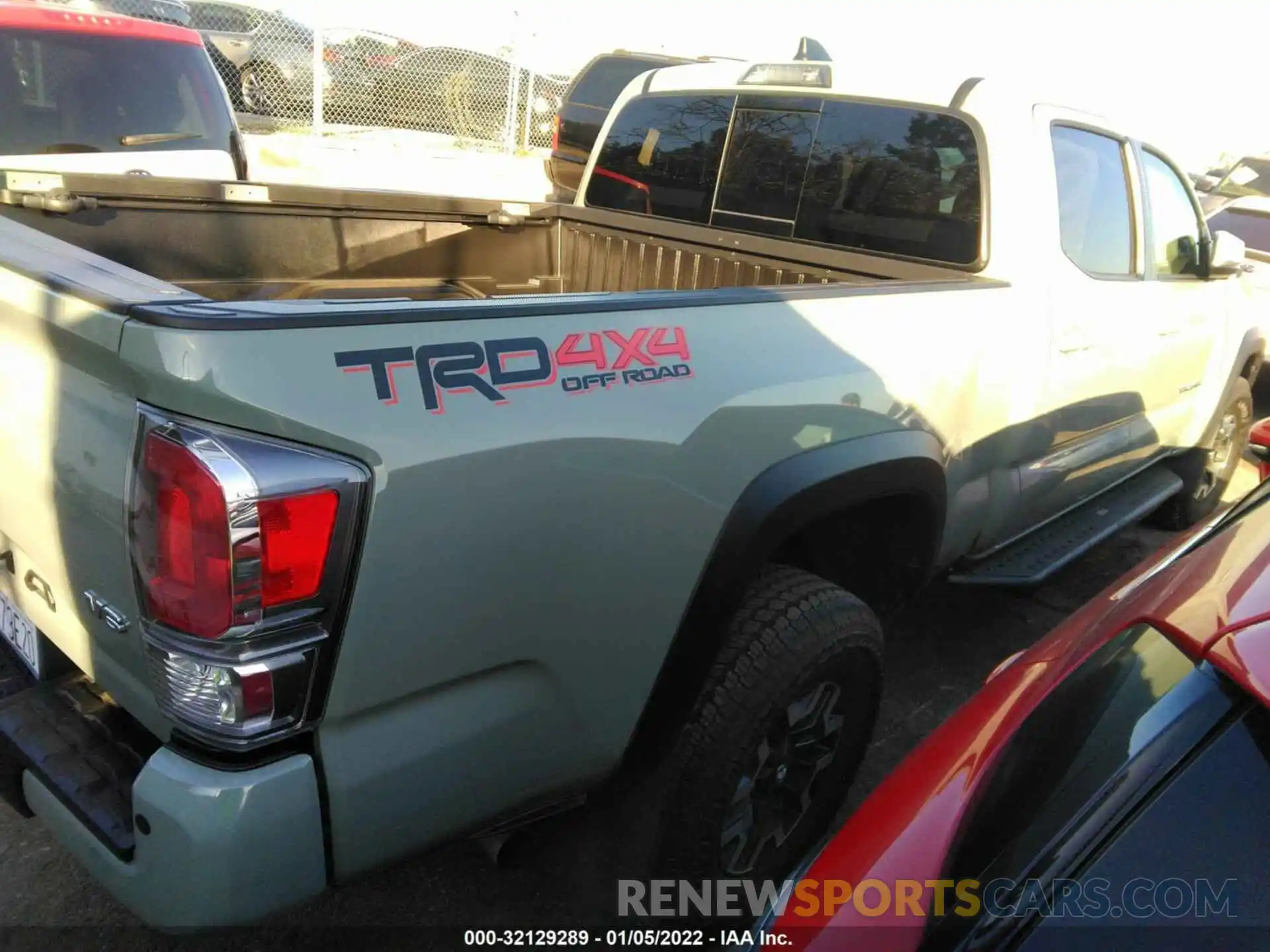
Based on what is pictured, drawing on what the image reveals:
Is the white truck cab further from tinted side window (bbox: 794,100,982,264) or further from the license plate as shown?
the license plate

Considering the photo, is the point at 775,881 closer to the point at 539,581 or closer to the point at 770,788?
the point at 770,788

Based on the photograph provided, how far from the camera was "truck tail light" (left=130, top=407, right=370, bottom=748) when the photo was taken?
133 cm

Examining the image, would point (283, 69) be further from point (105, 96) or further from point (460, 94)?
point (105, 96)

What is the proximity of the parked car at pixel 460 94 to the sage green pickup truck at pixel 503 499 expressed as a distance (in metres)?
9.48

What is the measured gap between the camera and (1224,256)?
3797mm

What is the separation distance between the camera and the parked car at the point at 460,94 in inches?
460

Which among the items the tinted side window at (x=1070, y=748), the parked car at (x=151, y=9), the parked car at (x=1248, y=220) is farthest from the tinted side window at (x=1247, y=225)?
the parked car at (x=151, y=9)

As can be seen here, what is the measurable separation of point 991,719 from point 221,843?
1.27m

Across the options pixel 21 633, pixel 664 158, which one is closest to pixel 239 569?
pixel 21 633

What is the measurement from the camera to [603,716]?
185 centimetres

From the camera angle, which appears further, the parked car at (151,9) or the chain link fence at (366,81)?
the chain link fence at (366,81)

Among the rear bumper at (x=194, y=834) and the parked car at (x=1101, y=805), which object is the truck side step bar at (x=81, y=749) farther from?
the parked car at (x=1101, y=805)

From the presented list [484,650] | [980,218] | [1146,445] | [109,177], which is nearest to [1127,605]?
[484,650]

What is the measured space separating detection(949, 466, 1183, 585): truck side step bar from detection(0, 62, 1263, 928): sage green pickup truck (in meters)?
0.03
